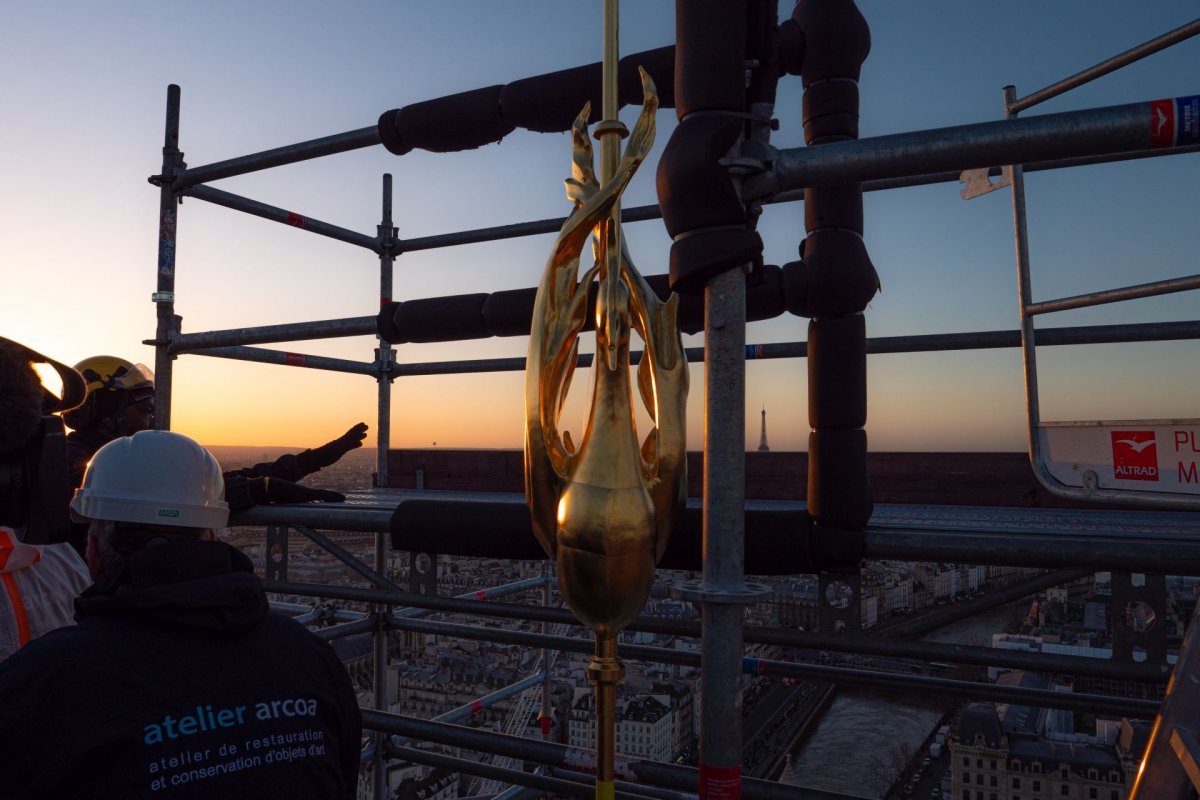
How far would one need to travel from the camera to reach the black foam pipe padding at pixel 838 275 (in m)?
1.85

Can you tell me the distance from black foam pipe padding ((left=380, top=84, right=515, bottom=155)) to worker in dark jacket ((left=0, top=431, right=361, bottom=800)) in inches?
70.8

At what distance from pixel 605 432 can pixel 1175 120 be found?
1.08 m

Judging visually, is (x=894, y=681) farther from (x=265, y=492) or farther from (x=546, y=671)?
(x=546, y=671)

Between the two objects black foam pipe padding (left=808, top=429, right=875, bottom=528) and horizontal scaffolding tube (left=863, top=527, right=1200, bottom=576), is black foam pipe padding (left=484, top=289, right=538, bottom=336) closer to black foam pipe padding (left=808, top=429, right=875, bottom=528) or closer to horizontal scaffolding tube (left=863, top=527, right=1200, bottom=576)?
black foam pipe padding (left=808, top=429, right=875, bottom=528)

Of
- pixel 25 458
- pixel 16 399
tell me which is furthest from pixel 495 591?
pixel 16 399

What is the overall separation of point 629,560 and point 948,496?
293 centimetres

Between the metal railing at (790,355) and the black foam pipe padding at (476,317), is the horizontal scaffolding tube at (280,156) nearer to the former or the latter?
the metal railing at (790,355)

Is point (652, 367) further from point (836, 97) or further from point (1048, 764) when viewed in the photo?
point (1048, 764)

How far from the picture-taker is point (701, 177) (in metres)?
1.37

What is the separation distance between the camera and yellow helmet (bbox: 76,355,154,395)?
151 inches

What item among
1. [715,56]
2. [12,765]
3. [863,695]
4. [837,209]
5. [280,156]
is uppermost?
[280,156]

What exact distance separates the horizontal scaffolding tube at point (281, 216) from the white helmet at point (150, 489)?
2.47 meters

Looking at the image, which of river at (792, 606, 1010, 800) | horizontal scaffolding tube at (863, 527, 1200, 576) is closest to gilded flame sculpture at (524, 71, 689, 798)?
horizontal scaffolding tube at (863, 527, 1200, 576)

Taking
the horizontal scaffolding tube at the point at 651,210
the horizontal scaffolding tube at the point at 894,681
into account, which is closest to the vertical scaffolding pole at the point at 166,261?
the horizontal scaffolding tube at the point at 651,210
